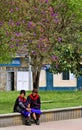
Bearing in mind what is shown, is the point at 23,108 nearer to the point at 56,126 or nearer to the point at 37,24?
the point at 56,126

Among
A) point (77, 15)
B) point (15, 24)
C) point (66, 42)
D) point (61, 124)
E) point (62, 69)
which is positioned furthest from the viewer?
point (62, 69)

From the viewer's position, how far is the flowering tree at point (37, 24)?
17719 mm

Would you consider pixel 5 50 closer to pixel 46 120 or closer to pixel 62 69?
pixel 46 120

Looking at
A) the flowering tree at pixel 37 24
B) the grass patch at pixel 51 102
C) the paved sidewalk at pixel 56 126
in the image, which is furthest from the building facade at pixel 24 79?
the paved sidewalk at pixel 56 126

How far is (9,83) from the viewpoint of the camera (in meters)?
50.1

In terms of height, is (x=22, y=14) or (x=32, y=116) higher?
(x=22, y=14)

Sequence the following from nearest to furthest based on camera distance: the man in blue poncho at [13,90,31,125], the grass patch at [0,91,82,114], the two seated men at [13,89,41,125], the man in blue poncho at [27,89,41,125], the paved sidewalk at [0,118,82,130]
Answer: the paved sidewalk at [0,118,82,130] → the man in blue poncho at [13,90,31,125] → the two seated men at [13,89,41,125] → the man in blue poncho at [27,89,41,125] → the grass patch at [0,91,82,114]

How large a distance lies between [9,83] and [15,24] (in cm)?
3252

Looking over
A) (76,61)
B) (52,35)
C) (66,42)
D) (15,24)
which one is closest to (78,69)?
(76,61)

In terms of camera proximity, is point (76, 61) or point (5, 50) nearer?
point (5, 50)

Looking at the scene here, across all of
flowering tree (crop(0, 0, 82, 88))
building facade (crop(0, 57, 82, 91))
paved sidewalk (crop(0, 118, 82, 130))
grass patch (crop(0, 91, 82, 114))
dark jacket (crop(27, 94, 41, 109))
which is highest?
flowering tree (crop(0, 0, 82, 88))

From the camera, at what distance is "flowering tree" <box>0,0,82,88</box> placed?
58.1ft

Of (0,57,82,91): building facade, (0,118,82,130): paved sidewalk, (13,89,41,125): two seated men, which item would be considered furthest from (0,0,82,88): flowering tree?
(0,57,82,91): building facade

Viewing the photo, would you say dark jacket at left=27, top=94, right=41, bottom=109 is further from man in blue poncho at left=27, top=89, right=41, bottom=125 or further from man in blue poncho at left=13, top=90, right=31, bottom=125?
man in blue poncho at left=13, top=90, right=31, bottom=125
